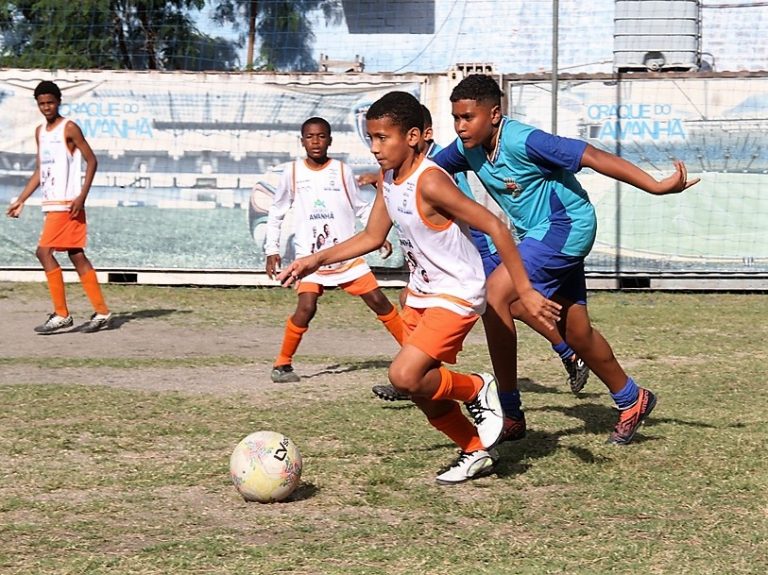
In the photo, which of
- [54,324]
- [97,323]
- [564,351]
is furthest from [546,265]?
[54,324]

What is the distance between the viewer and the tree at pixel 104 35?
66.1 feet

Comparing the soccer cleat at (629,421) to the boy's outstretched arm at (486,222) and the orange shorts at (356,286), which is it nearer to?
the boy's outstretched arm at (486,222)

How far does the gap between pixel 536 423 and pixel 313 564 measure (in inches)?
110

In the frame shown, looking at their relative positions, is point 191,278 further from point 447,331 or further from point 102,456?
point 447,331

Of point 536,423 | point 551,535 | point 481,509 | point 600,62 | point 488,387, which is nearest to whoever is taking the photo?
point 551,535

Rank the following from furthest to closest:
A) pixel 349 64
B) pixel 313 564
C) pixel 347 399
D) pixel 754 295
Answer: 1. pixel 349 64
2. pixel 754 295
3. pixel 347 399
4. pixel 313 564

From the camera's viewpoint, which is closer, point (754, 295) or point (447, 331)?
point (447, 331)

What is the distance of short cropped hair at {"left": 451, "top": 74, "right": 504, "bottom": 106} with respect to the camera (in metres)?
6.29

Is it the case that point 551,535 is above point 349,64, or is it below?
below

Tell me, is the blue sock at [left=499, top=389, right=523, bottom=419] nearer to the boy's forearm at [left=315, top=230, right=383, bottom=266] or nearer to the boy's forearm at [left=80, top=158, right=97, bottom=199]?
the boy's forearm at [left=315, top=230, right=383, bottom=266]

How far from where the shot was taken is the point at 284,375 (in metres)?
8.88

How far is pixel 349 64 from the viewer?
67.8 ft

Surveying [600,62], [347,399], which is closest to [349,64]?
[600,62]

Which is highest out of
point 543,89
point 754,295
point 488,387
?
point 543,89
